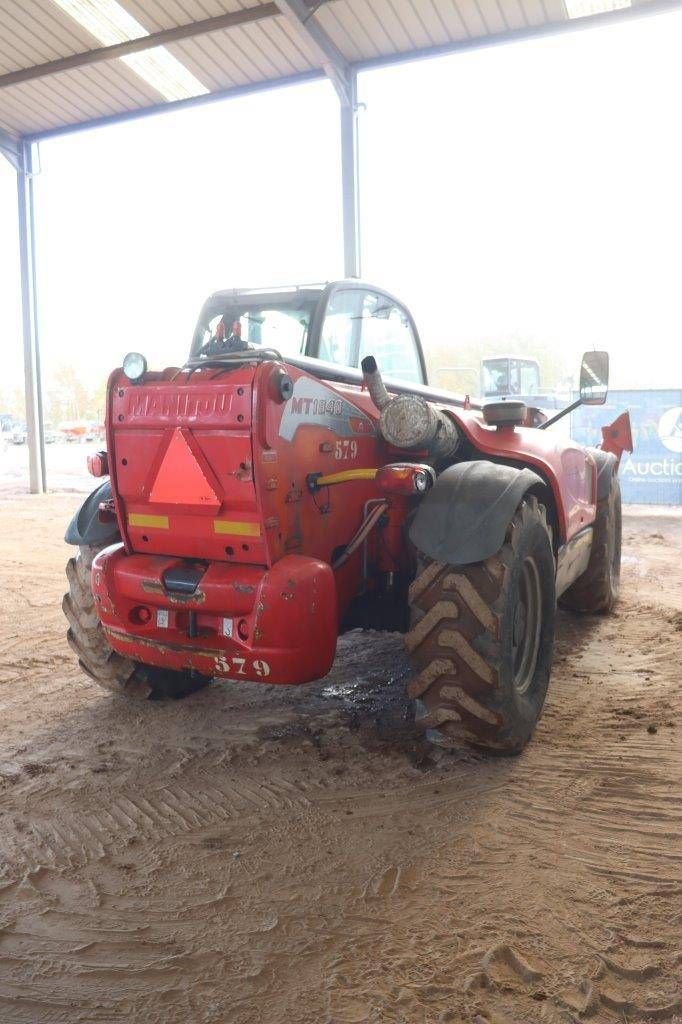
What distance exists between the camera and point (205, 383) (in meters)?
2.86

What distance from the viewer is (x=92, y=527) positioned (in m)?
3.59

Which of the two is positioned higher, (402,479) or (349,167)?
(349,167)

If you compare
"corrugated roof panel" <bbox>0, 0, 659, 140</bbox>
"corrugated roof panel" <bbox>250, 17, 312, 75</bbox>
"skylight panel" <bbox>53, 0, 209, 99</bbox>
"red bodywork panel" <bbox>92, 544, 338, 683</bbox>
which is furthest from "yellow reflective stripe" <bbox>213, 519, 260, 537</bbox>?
"skylight panel" <bbox>53, 0, 209, 99</bbox>

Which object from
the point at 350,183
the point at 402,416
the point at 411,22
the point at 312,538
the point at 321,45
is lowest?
the point at 312,538

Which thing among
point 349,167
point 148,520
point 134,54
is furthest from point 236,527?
point 134,54

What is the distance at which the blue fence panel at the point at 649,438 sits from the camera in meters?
11.0

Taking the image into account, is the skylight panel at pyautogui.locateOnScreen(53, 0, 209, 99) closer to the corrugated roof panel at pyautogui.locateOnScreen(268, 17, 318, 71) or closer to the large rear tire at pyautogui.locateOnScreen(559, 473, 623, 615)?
the corrugated roof panel at pyautogui.locateOnScreen(268, 17, 318, 71)

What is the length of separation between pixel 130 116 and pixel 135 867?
41.9 feet

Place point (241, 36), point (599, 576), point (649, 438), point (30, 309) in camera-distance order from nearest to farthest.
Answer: point (599, 576) < point (241, 36) < point (649, 438) < point (30, 309)

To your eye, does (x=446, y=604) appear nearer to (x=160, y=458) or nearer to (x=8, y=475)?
(x=160, y=458)

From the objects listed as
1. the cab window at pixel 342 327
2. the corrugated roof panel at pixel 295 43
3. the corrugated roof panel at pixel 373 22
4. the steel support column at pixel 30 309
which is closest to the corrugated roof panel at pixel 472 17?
the corrugated roof panel at pixel 373 22

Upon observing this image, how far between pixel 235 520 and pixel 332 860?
3.86ft

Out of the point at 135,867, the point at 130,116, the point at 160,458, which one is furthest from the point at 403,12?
the point at 135,867

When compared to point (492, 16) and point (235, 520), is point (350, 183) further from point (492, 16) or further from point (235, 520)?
point (235, 520)
